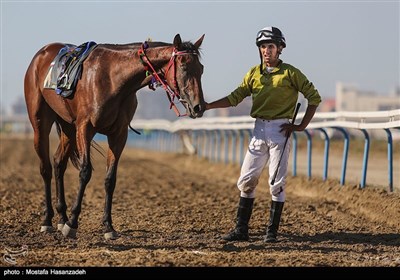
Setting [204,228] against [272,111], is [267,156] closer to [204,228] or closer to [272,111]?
[272,111]

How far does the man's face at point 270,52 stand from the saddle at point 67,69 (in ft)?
6.39

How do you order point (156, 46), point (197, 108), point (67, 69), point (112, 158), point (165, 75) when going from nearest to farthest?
point (197, 108) < point (165, 75) < point (156, 46) < point (112, 158) < point (67, 69)

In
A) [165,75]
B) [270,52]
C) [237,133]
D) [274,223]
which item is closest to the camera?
[270,52]

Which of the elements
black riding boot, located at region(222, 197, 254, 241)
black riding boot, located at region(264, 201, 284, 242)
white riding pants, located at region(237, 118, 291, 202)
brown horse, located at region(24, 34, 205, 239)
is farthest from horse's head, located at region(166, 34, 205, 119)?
black riding boot, located at region(264, 201, 284, 242)

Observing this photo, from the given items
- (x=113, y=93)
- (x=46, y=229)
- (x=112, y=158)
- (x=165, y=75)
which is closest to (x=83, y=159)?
Result: (x=112, y=158)

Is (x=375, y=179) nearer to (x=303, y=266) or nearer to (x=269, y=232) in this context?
(x=269, y=232)

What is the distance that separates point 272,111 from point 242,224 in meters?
1.11

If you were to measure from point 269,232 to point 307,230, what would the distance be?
101 cm

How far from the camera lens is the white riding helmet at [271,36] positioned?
25.2 feet

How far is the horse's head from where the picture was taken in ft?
24.7

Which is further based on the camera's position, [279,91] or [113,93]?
[113,93]

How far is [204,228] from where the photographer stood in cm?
874

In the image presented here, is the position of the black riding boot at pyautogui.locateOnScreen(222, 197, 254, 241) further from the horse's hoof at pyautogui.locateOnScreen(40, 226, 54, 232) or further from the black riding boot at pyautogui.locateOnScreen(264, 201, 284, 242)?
the horse's hoof at pyautogui.locateOnScreen(40, 226, 54, 232)

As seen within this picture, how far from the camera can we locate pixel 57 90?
8688 mm
